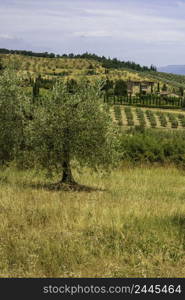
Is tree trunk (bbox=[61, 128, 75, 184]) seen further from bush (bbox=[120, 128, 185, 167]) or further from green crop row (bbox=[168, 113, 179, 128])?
green crop row (bbox=[168, 113, 179, 128])

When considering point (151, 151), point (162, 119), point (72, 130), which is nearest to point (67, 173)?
point (72, 130)

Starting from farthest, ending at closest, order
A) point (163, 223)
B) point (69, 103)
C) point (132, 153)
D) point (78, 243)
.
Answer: point (132, 153), point (69, 103), point (163, 223), point (78, 243)

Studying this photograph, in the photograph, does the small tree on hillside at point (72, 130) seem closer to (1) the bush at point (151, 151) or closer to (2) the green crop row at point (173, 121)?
(1) the bush at point (151, 151)

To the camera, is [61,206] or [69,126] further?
[69,126]

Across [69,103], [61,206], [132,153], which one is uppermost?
[69,103]

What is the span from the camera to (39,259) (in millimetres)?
6293

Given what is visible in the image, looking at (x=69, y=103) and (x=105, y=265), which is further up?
(x=69, y=103)

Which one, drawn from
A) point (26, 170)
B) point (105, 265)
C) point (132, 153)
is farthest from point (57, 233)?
point (132, 153)

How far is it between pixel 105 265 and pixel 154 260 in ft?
2.95

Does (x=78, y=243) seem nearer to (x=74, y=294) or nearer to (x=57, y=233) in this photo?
(x=57, y=233)

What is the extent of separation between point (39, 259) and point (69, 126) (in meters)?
9.64

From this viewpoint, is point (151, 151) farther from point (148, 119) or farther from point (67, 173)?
point (148, 119)

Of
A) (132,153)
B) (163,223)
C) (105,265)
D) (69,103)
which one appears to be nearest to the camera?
(105,265)

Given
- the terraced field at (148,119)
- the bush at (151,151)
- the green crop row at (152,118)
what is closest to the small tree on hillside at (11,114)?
the bush at (151,151)
